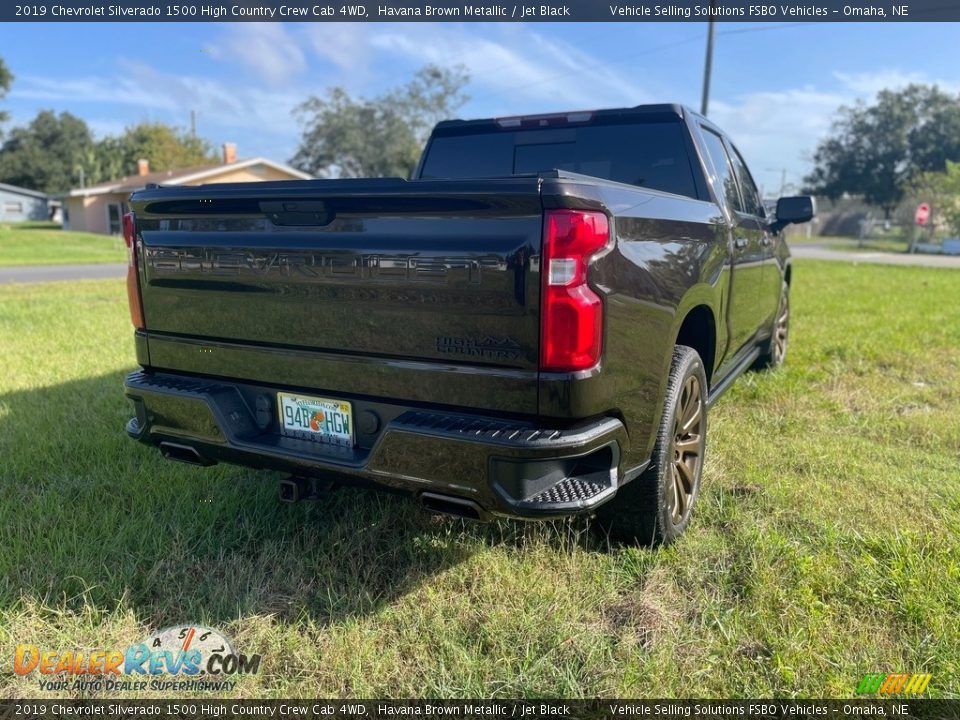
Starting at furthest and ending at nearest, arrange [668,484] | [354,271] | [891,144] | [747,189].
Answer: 1. [891,144]
2. [747,189]
3. [668,484]
4. [354,271]

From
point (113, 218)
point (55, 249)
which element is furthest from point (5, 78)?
point (55, 249)

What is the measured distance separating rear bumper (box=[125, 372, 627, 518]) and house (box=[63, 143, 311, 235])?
35.0 metres

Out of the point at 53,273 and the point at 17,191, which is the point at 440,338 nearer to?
the point at 53,273

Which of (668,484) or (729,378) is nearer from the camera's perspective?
(668,484)

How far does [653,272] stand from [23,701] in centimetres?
248

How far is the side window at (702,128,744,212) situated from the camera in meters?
3.91

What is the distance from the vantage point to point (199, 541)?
9.60 ft

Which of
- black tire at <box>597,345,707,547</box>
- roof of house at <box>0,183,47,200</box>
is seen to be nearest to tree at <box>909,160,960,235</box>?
black tire at <box>597,345,707,547</box>

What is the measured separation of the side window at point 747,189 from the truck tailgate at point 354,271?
2.88m

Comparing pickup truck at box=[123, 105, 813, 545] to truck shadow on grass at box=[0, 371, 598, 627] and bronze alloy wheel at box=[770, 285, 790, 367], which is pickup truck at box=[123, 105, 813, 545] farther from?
bronze alloy wheel at box=[770, 285, 790, 367]

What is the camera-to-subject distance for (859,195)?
181ft

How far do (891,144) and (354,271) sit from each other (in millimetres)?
60806

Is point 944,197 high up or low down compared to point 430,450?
up

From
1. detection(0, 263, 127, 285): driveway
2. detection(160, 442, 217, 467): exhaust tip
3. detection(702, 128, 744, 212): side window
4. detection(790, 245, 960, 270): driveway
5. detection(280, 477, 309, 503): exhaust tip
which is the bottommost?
detection(0, 263, 127, 285): driveway
